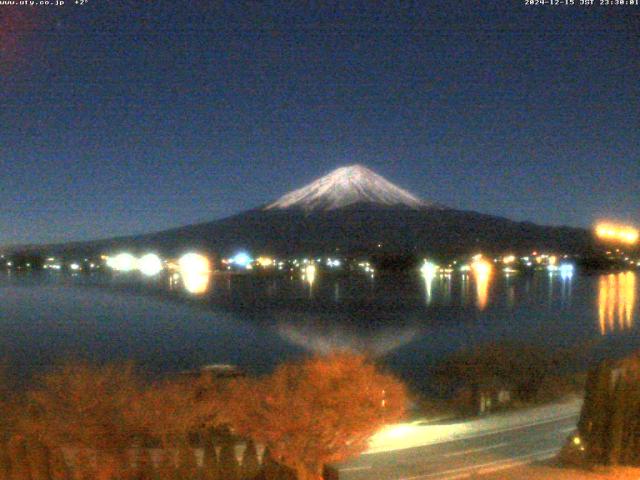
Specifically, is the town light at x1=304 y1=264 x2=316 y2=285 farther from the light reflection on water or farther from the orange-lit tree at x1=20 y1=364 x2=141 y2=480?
the orange-lit tree at x1=20 y1=364 x2=141 y2=480

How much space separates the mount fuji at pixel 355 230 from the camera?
67.1 m

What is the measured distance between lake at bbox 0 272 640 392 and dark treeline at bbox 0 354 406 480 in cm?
1224

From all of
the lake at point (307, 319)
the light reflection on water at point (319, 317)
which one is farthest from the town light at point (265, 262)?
the light reflection on water at point (319, 317)

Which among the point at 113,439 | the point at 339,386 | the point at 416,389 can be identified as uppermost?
the point at 339,386

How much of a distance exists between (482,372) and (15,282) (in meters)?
43.4

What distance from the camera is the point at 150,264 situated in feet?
→ 237

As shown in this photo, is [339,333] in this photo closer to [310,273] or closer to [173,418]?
[173,418]

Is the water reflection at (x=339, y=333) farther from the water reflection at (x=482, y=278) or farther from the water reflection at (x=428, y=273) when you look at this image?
the water reflection at (x=428, y=273)

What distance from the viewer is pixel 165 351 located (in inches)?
1075

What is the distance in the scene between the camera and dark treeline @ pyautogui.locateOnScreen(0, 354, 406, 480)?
7.93 meters

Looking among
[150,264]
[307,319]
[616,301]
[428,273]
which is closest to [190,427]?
[307,319]

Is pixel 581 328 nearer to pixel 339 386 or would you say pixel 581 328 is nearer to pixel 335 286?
pixel 335 286

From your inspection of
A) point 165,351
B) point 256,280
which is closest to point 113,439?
point 165,351

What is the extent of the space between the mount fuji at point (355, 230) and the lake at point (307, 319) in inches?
515
